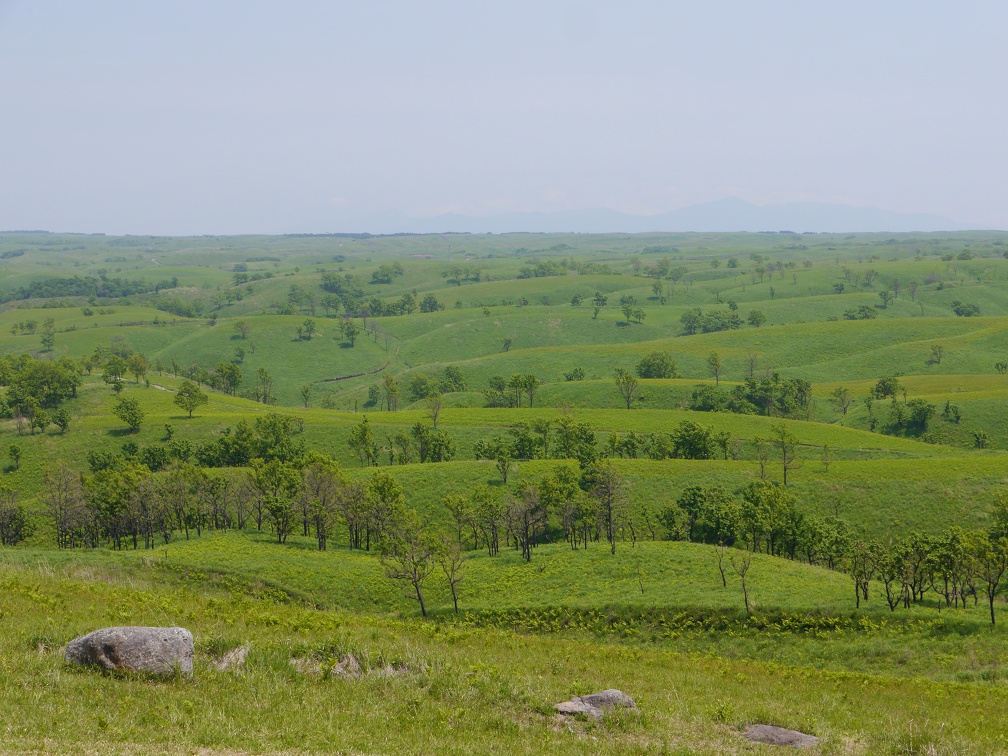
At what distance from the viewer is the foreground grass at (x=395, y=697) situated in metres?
23.5

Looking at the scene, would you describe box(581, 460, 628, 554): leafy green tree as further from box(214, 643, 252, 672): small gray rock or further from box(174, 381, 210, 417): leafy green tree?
box(174, 381, 210, 417): leafy green tree

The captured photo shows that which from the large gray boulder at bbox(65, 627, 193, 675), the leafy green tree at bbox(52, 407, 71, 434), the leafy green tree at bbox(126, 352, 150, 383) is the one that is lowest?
the leafy green tree at bbox(52, 407, 71, 434)

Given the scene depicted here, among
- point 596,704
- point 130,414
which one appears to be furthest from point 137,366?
point 596,704

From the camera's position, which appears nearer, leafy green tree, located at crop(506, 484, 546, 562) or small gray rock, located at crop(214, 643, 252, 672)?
small gray rock, located at crop(214, 643, 252, 672)

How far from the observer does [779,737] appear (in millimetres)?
28484

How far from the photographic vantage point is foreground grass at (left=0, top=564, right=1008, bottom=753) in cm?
2347

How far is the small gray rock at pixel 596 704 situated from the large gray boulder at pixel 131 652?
1442cm

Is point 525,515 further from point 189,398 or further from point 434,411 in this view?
point 189,398

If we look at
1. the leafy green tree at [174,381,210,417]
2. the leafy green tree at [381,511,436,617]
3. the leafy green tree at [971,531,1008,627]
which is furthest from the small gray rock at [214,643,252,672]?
the leafy green tree at [174,381,210,417]

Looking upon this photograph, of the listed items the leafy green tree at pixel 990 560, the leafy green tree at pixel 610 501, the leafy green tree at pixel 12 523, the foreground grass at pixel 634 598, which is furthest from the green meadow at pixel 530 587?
the leafy green tree at pixel 990 560

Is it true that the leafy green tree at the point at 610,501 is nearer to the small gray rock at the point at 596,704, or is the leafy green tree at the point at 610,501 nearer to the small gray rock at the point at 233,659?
the small gray rock at the point at 596,704

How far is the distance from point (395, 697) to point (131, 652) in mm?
9902

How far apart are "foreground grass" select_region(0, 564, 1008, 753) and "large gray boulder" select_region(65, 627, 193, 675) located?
61 centimetres

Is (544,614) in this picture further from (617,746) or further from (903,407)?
(903,407)
